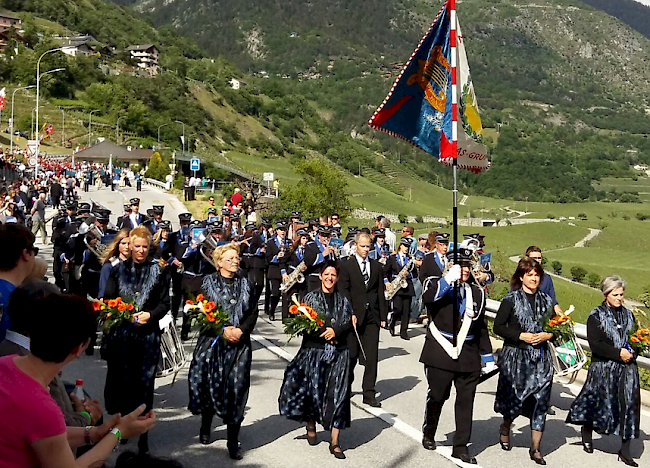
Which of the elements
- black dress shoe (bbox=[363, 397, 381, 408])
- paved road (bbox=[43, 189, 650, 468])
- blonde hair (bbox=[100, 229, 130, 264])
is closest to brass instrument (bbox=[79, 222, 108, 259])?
paved road (bbox=[43, 189, 650, 468])

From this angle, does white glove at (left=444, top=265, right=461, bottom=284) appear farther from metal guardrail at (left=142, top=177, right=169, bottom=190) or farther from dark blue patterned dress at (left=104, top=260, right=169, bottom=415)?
metal guardrail at (left=142, top=177, right=169, bottom=190)

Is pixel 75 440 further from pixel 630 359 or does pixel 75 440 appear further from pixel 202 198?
pixel 202 198

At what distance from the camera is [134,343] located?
7.49m

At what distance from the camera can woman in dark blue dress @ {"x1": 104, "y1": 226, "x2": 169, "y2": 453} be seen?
7.44 metres

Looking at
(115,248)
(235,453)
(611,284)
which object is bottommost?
(235,453)

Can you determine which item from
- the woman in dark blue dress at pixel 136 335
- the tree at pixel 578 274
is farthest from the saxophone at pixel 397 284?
the tree at pixel 578 274

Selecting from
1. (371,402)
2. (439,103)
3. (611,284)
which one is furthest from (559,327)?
(371,402)

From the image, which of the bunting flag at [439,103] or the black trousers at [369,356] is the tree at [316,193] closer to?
the black trousers at [369,356]

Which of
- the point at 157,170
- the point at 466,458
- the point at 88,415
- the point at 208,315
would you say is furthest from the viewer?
the point at 157,170

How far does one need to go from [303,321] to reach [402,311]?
304 inches

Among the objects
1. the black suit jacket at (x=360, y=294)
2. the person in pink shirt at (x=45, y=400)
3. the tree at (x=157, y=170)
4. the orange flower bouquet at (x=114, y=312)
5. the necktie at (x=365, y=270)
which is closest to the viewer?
the person in pink shirt at (x=45, y=400)

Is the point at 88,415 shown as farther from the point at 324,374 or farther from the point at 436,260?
the point at 436,260

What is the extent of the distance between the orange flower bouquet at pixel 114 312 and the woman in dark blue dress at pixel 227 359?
2.44ft

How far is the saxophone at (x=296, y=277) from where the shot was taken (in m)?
14.8
